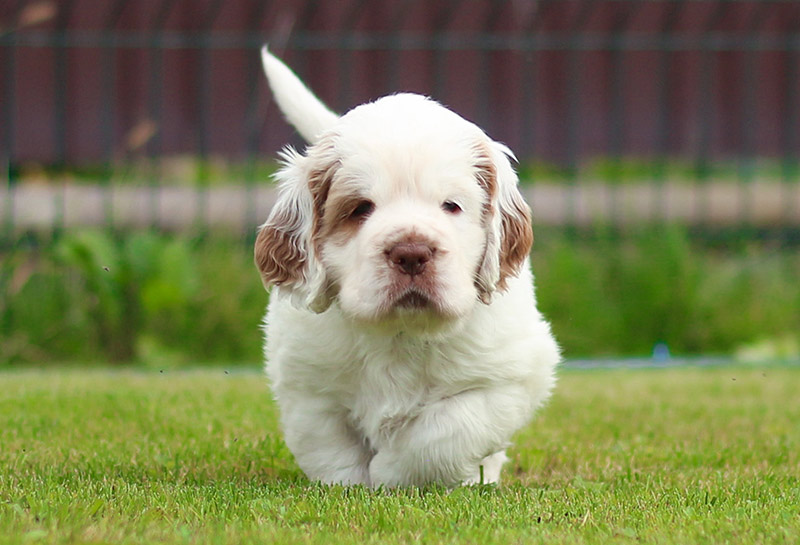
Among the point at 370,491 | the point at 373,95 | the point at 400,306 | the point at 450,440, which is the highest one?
the point at 373,95

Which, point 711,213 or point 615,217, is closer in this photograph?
point 615,217

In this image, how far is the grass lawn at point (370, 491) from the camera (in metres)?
2.63

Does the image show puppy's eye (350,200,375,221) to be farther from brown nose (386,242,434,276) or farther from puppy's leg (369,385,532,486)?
puppy's leg (369,385,532,486)

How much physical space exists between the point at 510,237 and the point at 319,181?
0.57 meters

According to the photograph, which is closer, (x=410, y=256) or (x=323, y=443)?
(x=410, y=256)

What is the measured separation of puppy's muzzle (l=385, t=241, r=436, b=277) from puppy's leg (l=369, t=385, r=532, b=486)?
49 cm

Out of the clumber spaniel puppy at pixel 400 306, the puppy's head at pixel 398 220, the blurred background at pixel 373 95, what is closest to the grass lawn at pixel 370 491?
the clumber spaniel puppy at pixel 400 306

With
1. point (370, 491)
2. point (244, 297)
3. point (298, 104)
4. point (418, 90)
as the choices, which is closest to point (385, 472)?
point (370, 491)

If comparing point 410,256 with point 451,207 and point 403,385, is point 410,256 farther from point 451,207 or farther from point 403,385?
point 403,385

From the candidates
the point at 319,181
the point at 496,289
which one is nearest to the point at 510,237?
the point at 496,289

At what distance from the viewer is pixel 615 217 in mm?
8359

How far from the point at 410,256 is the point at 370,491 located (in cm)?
68

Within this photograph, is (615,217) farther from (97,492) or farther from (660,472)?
(97,492)

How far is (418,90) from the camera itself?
10055mm
